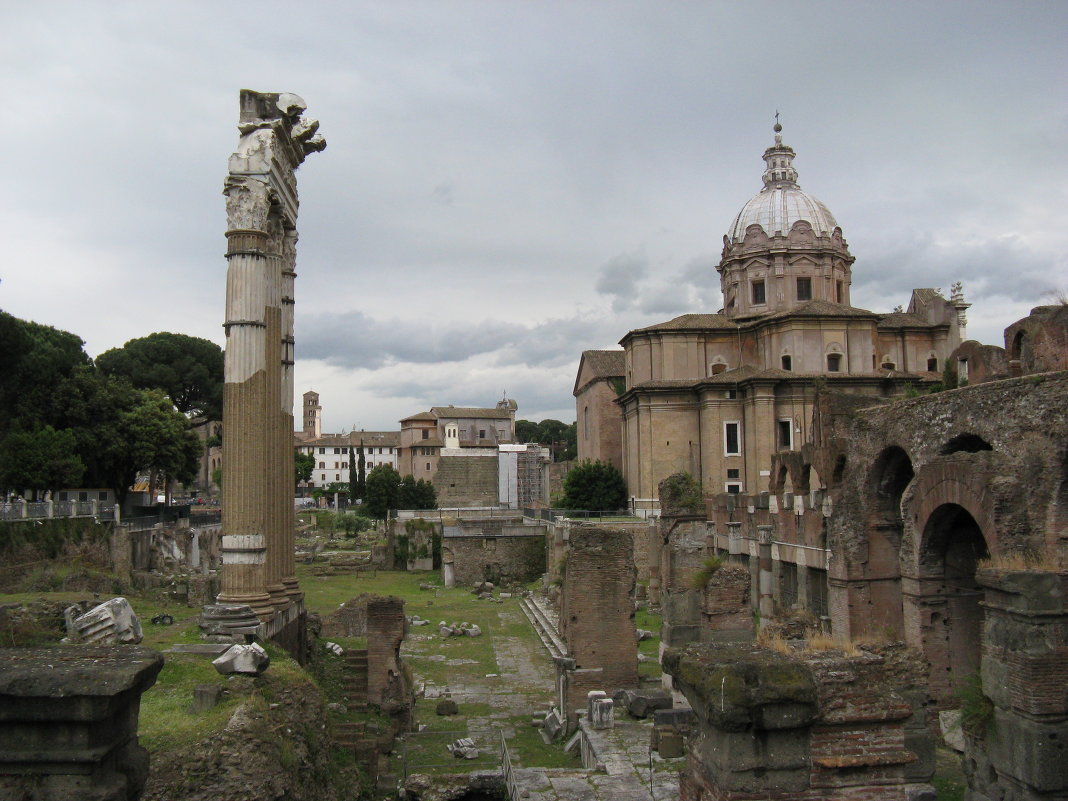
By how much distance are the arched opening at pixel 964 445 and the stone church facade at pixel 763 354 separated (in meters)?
20.4

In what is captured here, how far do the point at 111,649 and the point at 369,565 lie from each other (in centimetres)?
3263

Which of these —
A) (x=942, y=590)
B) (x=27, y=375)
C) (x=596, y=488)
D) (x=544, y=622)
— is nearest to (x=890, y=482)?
(x=942, y=590)

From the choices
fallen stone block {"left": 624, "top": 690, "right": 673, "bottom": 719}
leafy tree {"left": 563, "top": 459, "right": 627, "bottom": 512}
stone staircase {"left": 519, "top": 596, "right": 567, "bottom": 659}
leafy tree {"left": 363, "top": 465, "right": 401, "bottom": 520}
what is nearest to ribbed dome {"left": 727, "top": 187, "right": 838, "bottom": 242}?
leafy tree {"left": 563, "top": 459, "right": 627, "bottom": 512}

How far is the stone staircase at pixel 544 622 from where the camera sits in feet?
62.5

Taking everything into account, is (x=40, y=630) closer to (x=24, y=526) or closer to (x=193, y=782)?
(x=193, y=782)

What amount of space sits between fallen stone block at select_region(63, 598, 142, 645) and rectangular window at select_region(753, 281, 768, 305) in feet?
122

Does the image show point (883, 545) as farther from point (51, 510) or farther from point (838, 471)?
point (51, 510)

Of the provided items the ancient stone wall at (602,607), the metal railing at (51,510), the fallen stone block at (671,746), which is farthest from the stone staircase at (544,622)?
the metal railing at (51,510)

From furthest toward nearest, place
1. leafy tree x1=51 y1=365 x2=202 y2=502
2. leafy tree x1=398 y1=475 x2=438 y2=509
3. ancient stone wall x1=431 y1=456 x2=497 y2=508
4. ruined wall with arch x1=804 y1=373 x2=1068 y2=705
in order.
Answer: ancient stone wall x1=431 y1=456 x2=497 y2=508
leafy tree x1=398 y1=475 x2=438 y2=509
leafy tree x1=51 y1=365 x2=202 y2=502
ruined wall with arch x1=804 y1=373 x2=1068 y2=705

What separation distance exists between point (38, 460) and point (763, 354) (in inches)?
1122

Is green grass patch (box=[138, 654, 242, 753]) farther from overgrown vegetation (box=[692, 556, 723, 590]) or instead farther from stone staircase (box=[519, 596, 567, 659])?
stone staircase (box=[519, 596, 567, 659])

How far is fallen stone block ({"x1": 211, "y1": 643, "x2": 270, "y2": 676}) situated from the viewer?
7250 millimetres

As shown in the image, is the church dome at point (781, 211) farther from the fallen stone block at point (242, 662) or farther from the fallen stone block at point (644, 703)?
the fallen stone block at point (242, 662)

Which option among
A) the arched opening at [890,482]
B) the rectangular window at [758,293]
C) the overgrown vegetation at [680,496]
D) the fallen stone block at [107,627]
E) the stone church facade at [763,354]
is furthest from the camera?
the rectangular window at [758,293]
